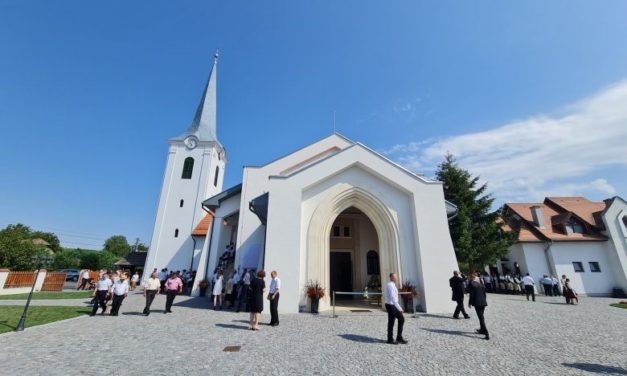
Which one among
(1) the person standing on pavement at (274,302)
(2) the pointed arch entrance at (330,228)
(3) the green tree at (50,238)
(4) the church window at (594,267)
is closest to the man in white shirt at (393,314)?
(1) the person standing on pavement at (274,302)

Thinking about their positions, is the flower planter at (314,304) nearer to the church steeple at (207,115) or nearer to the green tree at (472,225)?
the green tree at (472,225)

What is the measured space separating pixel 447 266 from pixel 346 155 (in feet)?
21.5

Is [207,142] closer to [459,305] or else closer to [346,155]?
[346,155]

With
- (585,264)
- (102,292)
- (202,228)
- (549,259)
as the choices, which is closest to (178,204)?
(202,228)

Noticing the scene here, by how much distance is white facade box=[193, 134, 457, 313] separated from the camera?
1066 centimetres

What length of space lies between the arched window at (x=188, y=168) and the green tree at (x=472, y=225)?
26181mm

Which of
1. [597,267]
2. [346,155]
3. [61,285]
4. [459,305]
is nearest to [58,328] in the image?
[346,155]

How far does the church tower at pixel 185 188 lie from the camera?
1016 inches

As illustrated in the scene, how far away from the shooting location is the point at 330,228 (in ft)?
39.7

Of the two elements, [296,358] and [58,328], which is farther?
[58,328]

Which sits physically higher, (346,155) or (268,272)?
(346,155)

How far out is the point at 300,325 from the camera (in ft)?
27.1

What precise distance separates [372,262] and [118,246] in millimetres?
101627

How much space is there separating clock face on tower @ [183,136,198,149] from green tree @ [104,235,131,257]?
76.6m
